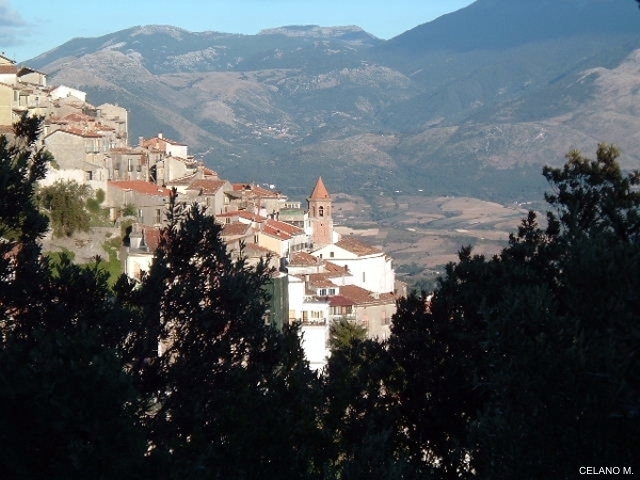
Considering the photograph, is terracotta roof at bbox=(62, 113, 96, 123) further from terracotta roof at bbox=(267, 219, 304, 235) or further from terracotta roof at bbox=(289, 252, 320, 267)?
terracotta roof at bbox=(289, 252, 320, 267)

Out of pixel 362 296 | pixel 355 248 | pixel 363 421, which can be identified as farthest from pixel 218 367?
pixel 355 248

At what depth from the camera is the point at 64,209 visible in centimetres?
3850

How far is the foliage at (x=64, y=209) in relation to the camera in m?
38.2

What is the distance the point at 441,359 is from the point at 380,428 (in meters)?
2.81

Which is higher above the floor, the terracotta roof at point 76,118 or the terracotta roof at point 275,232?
the terracotta roof at point 76,118

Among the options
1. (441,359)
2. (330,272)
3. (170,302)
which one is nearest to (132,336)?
(170,302)

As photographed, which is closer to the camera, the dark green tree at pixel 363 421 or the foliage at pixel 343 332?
the dark green tree at pixel 363 421

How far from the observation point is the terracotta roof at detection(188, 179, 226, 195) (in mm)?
52688

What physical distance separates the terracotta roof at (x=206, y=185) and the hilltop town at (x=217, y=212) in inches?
Result: 2.0

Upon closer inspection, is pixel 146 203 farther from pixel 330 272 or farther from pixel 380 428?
pixel 380 428

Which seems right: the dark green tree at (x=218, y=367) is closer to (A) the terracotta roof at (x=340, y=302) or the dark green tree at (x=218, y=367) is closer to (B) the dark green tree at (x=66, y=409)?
(B) the dark green tree at (x=66, y=409)

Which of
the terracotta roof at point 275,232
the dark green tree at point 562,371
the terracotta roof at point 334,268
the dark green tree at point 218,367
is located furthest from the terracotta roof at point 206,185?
the dark green tree at point 218,367

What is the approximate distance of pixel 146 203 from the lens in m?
43.3

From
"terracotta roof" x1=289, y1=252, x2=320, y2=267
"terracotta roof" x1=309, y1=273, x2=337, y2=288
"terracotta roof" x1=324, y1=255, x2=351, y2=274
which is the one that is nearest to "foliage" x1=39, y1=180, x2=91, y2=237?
"terracotta roof" x1=309, y1=273, x2=337, y2=288
